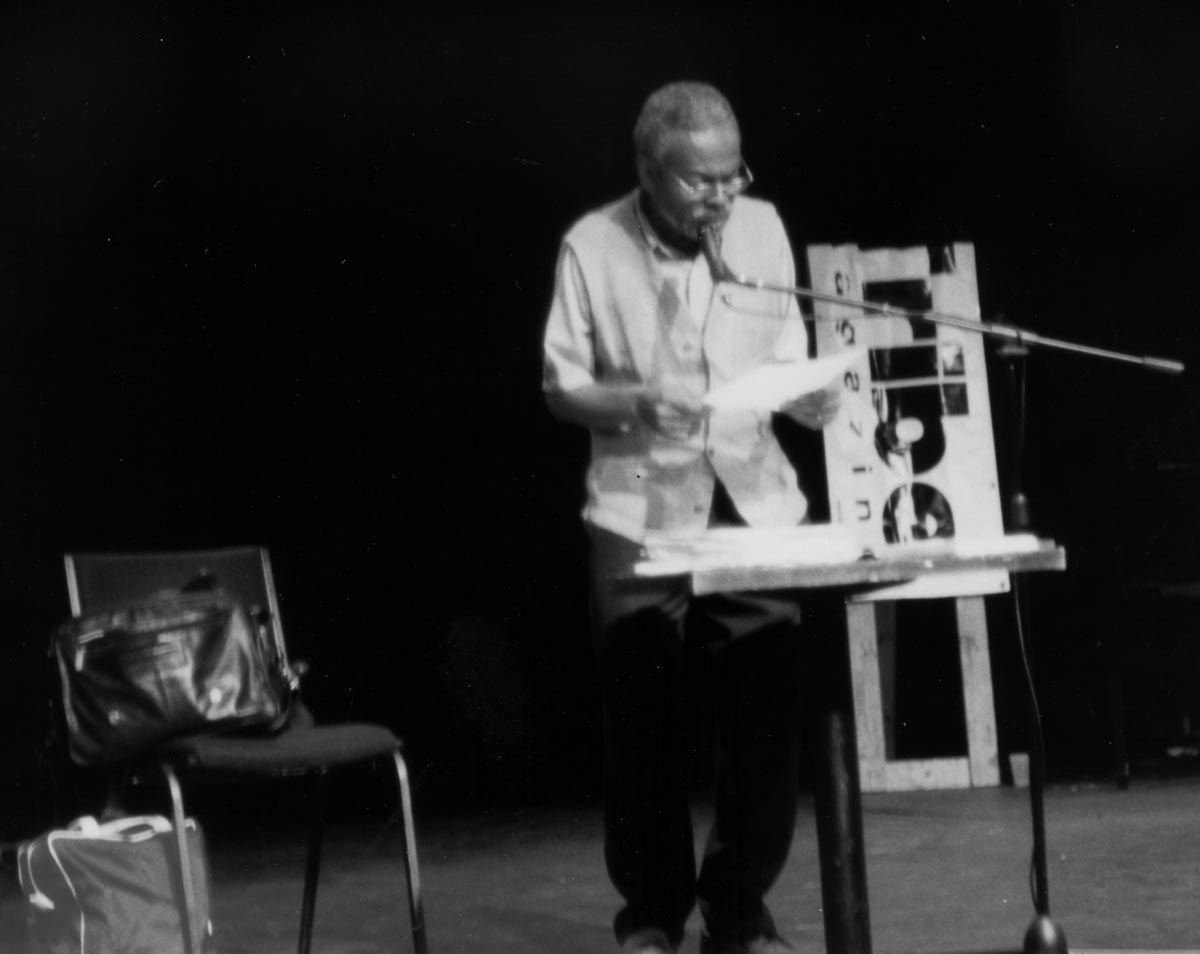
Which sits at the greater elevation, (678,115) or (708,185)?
(678,115)

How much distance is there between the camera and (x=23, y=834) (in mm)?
5398

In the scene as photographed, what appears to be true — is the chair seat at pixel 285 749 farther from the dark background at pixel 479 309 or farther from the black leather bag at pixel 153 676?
the dark background at pixel 479 309

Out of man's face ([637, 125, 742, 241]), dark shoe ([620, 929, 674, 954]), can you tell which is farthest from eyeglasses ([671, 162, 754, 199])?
dark shoe ([620, 929, 674, 954])

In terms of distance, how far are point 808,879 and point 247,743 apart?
161 centimetres

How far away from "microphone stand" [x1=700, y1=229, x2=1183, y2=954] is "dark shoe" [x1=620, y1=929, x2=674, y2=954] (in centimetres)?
59

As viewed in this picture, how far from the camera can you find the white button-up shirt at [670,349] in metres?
2.77

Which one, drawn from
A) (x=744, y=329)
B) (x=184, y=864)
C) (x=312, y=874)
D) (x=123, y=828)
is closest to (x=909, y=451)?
A: (x=744, y=329)

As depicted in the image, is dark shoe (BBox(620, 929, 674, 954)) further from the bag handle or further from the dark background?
the dark background

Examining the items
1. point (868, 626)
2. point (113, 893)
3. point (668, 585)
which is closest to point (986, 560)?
point (668, 585)

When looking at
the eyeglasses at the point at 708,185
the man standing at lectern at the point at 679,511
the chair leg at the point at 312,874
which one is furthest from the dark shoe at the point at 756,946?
the eyeglasses at the point at 708,185

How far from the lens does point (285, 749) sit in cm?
293

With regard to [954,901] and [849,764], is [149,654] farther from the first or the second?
[954,901]

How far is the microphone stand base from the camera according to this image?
265cm

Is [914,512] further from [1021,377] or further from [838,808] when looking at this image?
[838,808]
